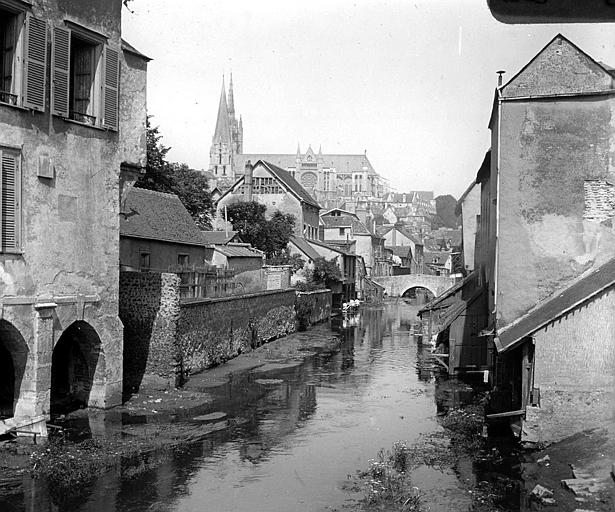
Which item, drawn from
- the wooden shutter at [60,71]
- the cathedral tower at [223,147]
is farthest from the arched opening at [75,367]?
the cathedral tower at [223,147]

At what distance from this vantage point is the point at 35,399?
16484 millimetres

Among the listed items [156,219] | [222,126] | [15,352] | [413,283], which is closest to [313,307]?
[156,219]

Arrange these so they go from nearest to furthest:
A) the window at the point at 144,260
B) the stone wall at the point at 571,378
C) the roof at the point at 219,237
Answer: the stone wall at the point at 571,378 → the window at the point at 144,260 → the roof at the point at 219,237

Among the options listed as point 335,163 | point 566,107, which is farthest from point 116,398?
point 335,163

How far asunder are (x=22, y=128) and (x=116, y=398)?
796 cm

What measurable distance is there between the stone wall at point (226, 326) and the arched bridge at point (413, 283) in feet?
107

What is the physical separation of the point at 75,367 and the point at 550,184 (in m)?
13.8

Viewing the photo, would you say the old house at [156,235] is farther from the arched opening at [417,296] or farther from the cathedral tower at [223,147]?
the cathedral tower at [223,147]

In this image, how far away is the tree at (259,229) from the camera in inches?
2322

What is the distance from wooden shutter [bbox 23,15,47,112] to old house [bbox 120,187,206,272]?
43.0 ft

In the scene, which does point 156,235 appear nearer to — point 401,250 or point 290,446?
point 290,446

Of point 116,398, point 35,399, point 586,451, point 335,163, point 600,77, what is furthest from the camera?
point 335,163

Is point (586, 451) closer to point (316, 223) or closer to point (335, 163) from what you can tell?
point (316, 223)

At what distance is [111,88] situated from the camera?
18797 mm
